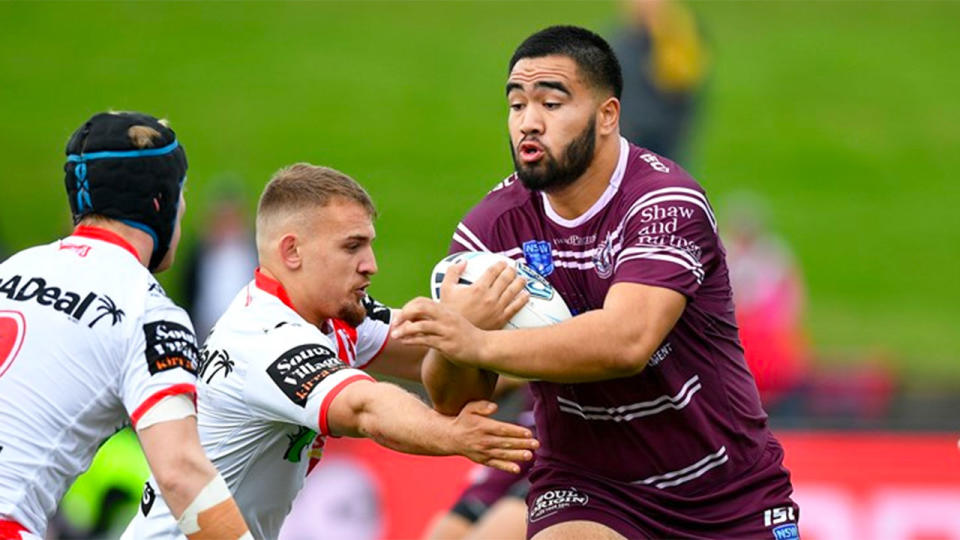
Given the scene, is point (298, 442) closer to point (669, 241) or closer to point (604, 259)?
point (604, 259)

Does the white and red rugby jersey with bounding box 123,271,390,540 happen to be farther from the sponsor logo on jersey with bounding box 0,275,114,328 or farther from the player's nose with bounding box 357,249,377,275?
the sponsor logo on jersey with bounding box 0,275,114,328

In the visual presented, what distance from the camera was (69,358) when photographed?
235 inches

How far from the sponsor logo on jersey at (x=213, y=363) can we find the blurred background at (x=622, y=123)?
894cm

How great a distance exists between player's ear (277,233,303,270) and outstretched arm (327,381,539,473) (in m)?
0.92

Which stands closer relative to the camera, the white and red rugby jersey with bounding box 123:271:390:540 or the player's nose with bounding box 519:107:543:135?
the white and red rugby jersey with bounding box 123:271:390:540

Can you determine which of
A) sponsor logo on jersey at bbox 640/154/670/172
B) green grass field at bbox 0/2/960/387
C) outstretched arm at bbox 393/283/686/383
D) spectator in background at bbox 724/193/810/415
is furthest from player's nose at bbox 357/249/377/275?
green grass field at bbox 0/2/960/387

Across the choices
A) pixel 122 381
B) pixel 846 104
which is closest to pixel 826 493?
pixel 122 381

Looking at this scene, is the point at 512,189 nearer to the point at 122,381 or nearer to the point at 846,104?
the point at 122,381

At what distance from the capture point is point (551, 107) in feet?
21.9

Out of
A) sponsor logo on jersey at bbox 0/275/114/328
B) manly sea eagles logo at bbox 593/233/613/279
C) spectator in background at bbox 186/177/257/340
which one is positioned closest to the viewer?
sponsor logo on jersey at bbox 0/275/114/328

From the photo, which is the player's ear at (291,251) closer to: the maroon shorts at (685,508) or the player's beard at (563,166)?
the player's beard at (563,166)

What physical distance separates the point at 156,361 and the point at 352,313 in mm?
1184

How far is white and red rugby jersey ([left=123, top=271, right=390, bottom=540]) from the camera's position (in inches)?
246

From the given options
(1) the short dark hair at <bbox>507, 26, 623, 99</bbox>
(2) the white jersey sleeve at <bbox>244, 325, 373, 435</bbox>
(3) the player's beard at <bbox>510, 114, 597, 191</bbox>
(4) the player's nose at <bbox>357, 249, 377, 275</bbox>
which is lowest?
(2) the white jersey sleeve at <bbox>244, 325, 373, 435</bbox>
